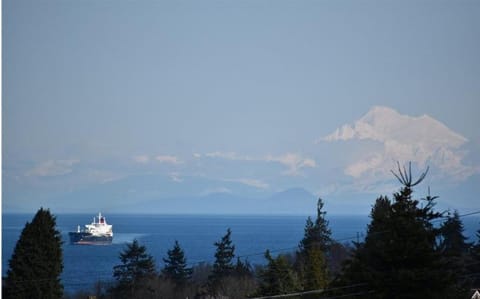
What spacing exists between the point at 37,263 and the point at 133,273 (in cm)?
1254

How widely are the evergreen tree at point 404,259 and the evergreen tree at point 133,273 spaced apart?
16361 millimetres

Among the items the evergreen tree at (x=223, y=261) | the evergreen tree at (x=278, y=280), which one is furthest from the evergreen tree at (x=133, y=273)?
the evergreen tree at (x=278, y=280)

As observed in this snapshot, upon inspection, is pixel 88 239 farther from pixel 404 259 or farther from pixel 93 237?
pixel 404 259

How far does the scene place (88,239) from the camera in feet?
290

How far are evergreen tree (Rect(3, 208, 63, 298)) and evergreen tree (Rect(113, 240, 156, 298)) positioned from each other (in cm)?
1110

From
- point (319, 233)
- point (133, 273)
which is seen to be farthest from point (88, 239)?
point (133, 273)

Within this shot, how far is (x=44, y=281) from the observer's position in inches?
633

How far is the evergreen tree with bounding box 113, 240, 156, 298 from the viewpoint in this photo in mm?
27620

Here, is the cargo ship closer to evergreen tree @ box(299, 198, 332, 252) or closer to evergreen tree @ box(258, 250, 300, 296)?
evergreen tree @ box(299, 198, 332, 252)

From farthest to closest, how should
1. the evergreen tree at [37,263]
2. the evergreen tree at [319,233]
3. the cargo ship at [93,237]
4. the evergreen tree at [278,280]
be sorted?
the cargo ship at [93,237]
the evergreen tree at [319,233]
the evergreen tree at [278,280]
the evergreen tree at [37,263]

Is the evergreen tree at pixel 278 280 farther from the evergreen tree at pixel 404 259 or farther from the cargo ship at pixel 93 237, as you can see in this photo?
the cargo ship at pixel 93 237

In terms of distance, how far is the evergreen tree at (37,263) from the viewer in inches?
627

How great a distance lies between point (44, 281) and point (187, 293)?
1309 cm

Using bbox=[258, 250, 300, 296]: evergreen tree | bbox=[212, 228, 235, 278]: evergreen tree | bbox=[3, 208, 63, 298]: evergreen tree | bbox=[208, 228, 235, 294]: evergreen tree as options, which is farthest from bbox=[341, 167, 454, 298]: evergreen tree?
bbox=[212, 228, 235, 278]: evergreen tree
